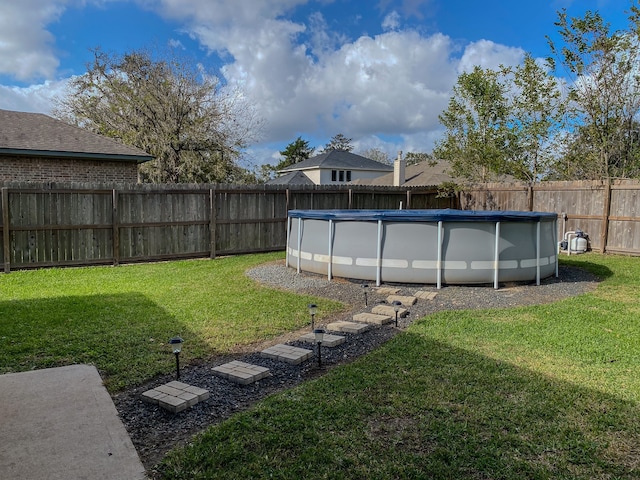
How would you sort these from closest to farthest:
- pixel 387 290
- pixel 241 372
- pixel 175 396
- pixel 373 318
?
pixel 175 396 → pixel 241 372 → pixel 373 318 → pixel 387 290

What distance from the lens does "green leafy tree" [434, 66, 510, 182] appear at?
16.3m

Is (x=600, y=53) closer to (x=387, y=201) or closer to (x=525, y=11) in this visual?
(x=525, y=11)

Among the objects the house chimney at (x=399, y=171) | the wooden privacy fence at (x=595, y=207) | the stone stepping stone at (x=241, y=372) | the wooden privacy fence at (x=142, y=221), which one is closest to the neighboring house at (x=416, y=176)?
the house chimney at (x=399, y=171)

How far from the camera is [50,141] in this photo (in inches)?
449

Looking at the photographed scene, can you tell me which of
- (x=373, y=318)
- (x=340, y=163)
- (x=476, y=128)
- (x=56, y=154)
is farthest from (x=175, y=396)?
(x=340, y=163)

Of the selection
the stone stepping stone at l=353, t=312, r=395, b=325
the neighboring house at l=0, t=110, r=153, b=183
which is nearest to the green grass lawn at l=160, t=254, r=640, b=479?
the stone stepping stone at l=353, t=312, r=395, b=325

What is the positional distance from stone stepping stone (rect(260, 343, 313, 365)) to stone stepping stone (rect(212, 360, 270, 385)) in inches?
10.9

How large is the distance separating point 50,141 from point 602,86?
15.8 meters

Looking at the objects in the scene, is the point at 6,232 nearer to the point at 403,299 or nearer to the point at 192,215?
the point at 192,215

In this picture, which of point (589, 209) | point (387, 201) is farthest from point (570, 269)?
point (387, 201)

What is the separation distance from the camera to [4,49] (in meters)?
14.1

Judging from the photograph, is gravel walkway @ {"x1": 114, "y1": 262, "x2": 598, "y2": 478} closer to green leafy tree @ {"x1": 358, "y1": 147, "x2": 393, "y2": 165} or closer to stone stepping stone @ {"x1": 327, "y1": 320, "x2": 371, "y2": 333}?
stone stepping stone @ {"x1": 327, "y1": 320, "x2": 371, "y2": 333}

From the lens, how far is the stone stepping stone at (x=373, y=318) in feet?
16.8

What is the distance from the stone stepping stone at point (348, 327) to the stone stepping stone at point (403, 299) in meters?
1.25
